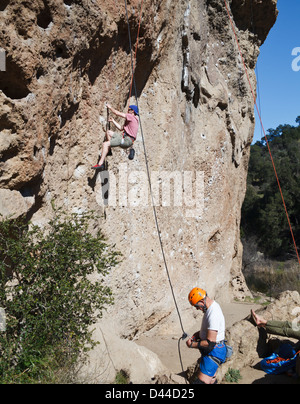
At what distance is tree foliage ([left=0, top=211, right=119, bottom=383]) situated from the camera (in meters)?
4.03

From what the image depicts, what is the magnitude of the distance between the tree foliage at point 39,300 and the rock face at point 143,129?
1.93ft

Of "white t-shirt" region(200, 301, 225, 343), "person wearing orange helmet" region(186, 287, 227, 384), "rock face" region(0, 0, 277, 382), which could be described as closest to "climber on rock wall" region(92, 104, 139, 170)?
"rock face" region(0, 0, 277, 382)

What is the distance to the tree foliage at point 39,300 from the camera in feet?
13.2

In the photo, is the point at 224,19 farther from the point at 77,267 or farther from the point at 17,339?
the point at 17,339

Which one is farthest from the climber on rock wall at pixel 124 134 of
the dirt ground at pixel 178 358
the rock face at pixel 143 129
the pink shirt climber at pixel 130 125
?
the dirt ground at pixel 178 358

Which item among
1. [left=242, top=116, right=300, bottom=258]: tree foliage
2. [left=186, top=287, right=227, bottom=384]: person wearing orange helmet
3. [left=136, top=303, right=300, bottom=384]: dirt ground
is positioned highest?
[left=242, top=116, right=300, bottom=258]: tree foliage

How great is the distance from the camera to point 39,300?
14.4 feet

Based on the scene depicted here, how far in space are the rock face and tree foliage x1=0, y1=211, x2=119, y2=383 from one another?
0.59 meters

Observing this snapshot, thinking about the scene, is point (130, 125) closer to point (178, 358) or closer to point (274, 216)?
point (178, 358)

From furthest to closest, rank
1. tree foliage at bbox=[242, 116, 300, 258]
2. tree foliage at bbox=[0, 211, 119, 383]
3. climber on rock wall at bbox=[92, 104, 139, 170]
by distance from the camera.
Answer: tree foliage at bbox=[242, 116, 300, 258]
climber on rock wall at bbox=[92, 104, 139, 170]
tree foliage at bbox=[0, 211, 119, 383]

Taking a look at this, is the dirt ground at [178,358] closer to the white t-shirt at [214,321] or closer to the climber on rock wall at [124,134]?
the white t-shirt at [214,321]

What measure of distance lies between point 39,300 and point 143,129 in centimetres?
480

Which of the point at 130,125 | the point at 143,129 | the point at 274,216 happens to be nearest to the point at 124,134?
the point at 130,125

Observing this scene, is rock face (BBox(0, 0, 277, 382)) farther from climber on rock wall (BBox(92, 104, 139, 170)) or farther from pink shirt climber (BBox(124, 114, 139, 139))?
pink shirt climber (BBox(124, 114, 139, 139))
